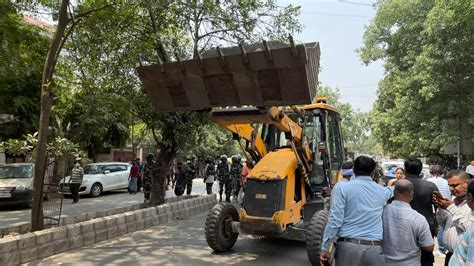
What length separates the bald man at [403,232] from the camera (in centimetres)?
377

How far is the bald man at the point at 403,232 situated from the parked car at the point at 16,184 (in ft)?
44.0

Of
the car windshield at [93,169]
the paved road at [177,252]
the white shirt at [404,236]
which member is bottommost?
the paved road at [177,252]

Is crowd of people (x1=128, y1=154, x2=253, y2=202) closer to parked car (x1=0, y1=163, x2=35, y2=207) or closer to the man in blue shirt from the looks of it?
parked car (x1=0, y1=163, x2=35, y2=207)

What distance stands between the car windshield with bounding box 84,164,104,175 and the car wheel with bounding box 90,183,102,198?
0.60 meters

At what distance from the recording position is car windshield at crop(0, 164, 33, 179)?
1488 cm

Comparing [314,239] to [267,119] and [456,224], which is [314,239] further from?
[456,224]

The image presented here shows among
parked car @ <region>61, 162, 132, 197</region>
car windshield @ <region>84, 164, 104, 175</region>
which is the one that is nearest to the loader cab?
parked car @ <region>61, 162, 132, 197</region>

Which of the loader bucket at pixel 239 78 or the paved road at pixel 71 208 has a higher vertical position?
the loader bucket at pixel 239 78

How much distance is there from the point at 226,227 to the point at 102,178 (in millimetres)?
12880

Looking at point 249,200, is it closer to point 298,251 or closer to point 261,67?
point 298,251

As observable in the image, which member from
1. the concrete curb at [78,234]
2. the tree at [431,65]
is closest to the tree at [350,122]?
the tree at [431,65]

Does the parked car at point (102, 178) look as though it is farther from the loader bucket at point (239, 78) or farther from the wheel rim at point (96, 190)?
the loader bucket at point (239, 78)

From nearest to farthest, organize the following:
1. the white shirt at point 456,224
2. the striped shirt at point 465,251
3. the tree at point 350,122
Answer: the striped shirt at point 465,251 < the white shirt at point 456,224 < the tree at point 350,122

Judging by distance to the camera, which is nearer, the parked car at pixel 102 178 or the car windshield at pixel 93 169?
the parked car at pixel 102 178
